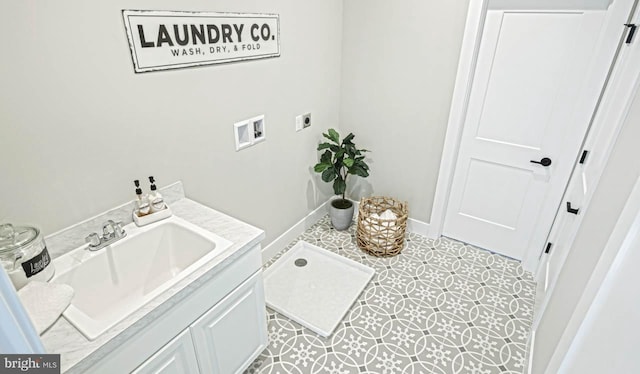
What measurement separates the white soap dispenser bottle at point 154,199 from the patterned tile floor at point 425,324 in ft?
3.37

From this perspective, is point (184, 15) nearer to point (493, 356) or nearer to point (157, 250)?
point (157, 250)

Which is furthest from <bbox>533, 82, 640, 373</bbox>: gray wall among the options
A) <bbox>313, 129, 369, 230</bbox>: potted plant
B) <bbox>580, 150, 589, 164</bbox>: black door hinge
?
<bbox>313, 129, 369, 230</bbox>: potted plant

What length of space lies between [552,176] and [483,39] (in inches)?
41.4

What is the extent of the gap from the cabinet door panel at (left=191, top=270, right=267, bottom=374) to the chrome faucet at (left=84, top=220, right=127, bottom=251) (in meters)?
0.53

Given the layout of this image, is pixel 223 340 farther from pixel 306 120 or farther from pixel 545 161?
pixel 545 161

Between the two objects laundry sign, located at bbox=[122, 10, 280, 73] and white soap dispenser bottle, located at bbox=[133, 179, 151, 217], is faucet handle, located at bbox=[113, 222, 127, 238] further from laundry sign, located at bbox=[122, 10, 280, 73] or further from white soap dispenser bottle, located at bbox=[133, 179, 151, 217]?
laundry sign, located at bbox=[122, 10, 280, 73]

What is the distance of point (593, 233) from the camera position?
1.38m

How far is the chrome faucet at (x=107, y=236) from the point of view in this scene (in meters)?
1.46

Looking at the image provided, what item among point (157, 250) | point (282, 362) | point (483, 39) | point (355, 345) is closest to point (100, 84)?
point (157, 250)

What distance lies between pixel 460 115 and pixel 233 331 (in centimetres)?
207

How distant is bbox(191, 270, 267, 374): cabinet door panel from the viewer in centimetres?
147

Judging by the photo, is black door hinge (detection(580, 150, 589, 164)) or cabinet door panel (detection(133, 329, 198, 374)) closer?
→ cabinet door panel (detection(133, 329, 198, 374))

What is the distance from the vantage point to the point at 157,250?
1.65 meters

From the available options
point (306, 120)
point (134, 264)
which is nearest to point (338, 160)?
point (306, 120)
